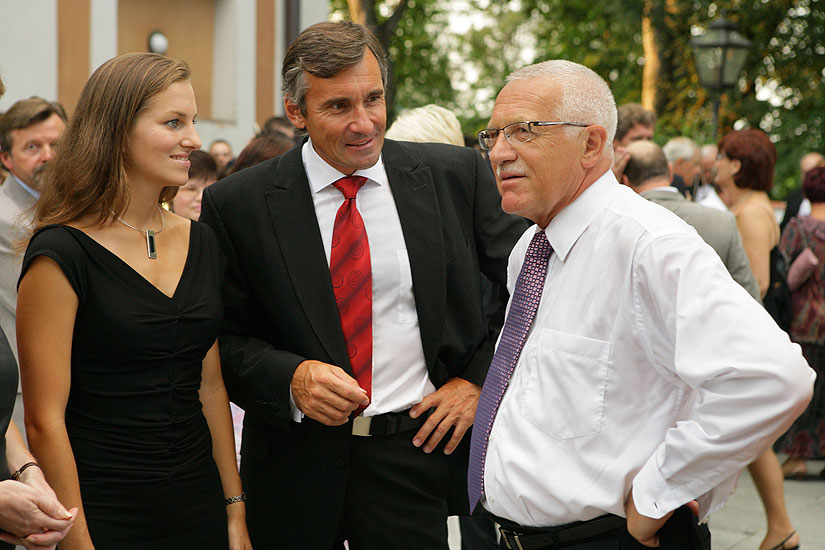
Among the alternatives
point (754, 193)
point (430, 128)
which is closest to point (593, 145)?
point (430, 128)

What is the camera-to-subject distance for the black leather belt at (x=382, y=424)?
2770 millimetres

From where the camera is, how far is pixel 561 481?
2.06 m

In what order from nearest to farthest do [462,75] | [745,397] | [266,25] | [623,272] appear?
[745,397] → [623,272] → [266,25] → [462,75]

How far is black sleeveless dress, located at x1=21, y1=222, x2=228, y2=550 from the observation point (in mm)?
2486

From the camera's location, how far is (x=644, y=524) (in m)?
1.97

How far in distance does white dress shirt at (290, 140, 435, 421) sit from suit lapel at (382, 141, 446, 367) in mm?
33

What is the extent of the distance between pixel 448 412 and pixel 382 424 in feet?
0.69

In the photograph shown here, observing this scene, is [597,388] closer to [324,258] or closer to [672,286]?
[672,286]

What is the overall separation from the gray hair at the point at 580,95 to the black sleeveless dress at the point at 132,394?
46.4 inches

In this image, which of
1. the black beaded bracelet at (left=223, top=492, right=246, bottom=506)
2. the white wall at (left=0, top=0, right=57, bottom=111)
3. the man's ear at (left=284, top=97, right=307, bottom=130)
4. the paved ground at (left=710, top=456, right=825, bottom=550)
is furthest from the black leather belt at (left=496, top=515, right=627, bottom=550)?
the white wall at (left=0, top=0, right=57, bottom=111)

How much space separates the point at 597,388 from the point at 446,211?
105cm

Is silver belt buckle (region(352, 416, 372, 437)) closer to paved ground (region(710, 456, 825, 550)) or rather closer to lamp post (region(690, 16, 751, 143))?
paved ground (region(710, 456, 825, 550))

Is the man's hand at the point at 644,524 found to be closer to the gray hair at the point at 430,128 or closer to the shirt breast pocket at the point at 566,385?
the shirt breast pocket at the point at 566,385

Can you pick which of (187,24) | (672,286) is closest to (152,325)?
(672,286)
